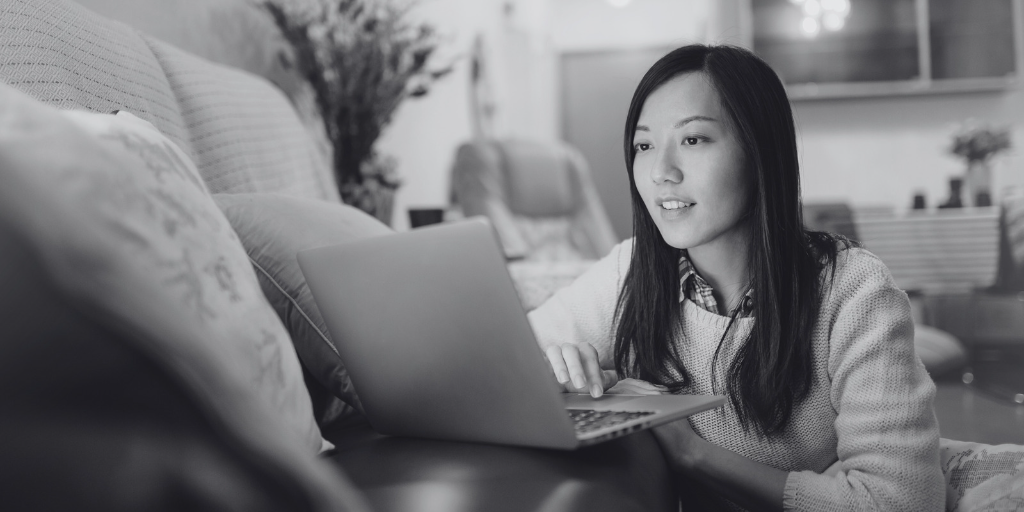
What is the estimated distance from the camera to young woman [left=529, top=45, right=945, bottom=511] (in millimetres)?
795

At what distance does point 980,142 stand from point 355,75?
3.42 m

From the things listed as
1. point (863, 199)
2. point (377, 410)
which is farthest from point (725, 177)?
point (863, 199)

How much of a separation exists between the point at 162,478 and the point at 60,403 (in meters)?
0.05

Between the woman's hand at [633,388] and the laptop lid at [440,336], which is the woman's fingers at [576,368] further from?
the laptop lid at [440,336]

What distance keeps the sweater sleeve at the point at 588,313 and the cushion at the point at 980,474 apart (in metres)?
0.41

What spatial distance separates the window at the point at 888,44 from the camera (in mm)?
4656

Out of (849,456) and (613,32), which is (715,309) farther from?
(613,32)

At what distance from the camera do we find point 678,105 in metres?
0.95

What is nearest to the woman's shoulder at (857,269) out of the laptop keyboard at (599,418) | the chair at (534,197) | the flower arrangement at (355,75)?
the laptop keyboard at (599,418)

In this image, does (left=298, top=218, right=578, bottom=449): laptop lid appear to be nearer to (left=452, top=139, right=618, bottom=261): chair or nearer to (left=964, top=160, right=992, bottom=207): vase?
(left=452, top=139, right=618, bottom=261): chair

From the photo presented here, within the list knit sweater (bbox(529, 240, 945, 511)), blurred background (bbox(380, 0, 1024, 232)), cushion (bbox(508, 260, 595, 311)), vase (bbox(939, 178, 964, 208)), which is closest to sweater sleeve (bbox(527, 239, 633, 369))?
knit sweater (bbox(529, 240, 945, 511))

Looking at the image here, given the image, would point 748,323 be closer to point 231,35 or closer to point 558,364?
point 558,364

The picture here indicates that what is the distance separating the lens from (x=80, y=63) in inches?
33.0

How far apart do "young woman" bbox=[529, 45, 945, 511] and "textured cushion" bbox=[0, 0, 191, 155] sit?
547 millimetres
